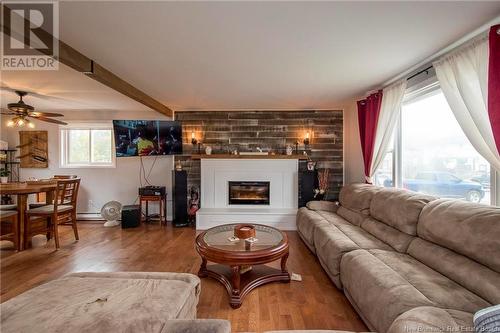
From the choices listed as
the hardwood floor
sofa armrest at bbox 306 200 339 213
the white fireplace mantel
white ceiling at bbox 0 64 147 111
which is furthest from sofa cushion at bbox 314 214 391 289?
white ceiling at bbox 0 64 147 111

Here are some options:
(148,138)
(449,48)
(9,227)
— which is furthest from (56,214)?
(449,48)

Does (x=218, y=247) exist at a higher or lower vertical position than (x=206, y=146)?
lower

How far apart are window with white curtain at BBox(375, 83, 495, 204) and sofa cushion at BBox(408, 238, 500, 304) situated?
0.77 meters

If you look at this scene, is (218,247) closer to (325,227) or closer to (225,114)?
(325,227)

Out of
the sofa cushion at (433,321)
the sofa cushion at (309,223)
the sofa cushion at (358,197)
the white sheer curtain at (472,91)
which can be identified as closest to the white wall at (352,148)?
the sofa cushion at (358,197)

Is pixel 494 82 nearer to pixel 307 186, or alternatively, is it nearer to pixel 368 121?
pixel 368 121

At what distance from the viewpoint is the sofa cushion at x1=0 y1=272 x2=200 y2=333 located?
1.08 metres

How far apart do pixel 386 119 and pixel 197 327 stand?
3.33 metres

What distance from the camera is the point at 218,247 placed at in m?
2.17

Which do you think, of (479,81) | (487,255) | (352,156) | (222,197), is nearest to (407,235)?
(487,255)

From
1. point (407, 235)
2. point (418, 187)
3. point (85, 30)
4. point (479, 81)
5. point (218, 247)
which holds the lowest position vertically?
point (218, 247)

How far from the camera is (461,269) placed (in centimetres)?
147

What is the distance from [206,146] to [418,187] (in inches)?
145

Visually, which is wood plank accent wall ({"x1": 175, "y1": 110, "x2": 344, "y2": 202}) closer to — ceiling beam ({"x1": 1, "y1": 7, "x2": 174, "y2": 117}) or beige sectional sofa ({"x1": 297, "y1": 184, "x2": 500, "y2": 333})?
ceiling beam ({"x1": 1, "y1": 7, "x2": 174, "y2": 117})
